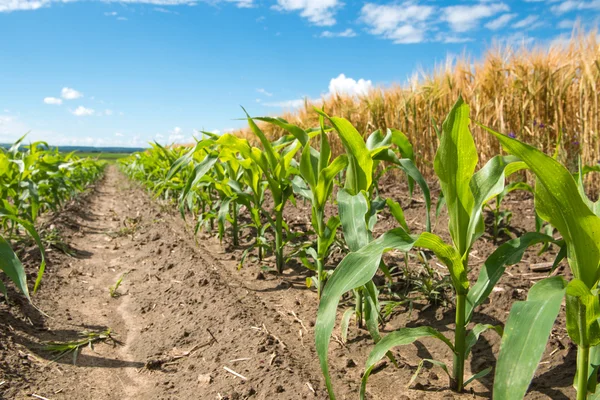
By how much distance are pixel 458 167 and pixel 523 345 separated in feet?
1.77

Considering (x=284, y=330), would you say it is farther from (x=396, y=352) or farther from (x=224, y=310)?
(x=396, y=352)

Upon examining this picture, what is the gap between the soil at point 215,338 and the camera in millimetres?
1518

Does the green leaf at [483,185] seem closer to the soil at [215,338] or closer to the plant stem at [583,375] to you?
the plant stem at [583,375]

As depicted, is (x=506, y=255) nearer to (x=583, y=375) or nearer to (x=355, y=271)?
(x=583, y=375)

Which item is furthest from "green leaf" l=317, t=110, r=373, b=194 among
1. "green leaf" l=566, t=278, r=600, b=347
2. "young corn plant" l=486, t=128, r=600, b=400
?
"green leaf" l=566, t=278, r=600, b=347

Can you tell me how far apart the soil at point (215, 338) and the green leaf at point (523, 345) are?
0.70 meters

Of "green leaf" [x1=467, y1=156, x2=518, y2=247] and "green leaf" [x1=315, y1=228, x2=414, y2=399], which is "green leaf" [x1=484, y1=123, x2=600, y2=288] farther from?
"green leaf" [x1=315, y1=228, x2=414, y2=399]

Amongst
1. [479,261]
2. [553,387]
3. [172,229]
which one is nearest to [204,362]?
[553,387]

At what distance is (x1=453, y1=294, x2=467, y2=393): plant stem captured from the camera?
1.24m

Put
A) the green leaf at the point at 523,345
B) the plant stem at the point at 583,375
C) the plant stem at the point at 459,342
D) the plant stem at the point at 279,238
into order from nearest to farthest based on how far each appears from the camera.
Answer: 1. the green leaf at the point at 523,345
2. the plant stem at the point at 583,375
3. the plant stem at the point at 459,342
4. the plant stem at the point at 279,238

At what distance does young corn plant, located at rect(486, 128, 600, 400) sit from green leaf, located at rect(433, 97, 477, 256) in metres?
0.21

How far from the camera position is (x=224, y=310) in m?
2.16

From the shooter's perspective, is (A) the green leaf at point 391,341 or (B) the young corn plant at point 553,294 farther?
(A) the green leaf at point 391,341

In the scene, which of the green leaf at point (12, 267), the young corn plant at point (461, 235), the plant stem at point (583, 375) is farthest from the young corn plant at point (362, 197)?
the green leaf at point (12, 267)
